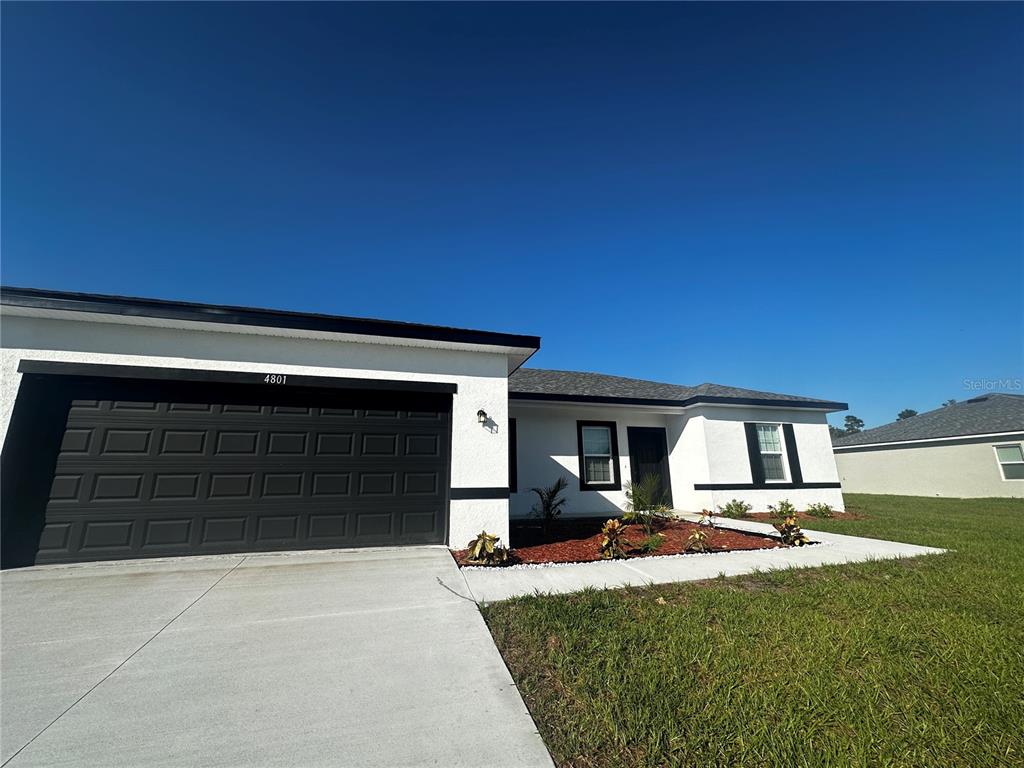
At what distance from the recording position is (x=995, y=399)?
21.4m

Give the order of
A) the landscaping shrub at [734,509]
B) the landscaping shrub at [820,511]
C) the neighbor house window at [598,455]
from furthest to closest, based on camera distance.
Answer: the neighbor house window at [598,455] → the landscaping shrub at [820,511] → the landscaping shrub at [734,509]

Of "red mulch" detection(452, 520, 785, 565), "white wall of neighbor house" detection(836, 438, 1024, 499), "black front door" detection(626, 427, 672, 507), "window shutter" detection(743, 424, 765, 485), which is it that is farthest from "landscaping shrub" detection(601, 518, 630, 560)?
"white wall of neighbor house" detection(836, 438, 1024, 499)

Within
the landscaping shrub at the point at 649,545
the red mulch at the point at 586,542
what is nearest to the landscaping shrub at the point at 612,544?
the red mulch at the point at 586,542

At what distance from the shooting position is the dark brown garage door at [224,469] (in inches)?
218

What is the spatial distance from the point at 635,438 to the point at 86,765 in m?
11.9

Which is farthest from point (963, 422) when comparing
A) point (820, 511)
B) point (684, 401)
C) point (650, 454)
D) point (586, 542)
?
point (586, 542)

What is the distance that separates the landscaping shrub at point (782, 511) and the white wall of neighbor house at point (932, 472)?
1365 centimetres

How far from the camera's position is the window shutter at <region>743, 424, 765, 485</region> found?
11.7m

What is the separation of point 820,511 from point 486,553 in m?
11.1

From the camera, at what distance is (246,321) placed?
6.03m

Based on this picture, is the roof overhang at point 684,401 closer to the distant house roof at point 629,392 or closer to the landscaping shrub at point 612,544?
the distant house roof at point 629,392

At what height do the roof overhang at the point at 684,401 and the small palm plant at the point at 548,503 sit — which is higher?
the roof overhang at the point at 684,401

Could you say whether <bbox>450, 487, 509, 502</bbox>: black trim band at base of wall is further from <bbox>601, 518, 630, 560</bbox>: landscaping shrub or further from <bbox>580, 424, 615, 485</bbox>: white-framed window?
<bbox>580, 424, 615, 485</bbox>: white-framed window

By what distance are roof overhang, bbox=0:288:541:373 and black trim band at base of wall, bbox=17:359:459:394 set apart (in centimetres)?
69
